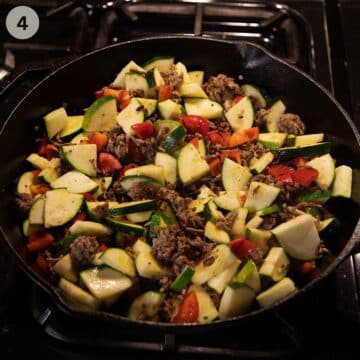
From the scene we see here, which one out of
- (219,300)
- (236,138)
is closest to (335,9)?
(236,138)

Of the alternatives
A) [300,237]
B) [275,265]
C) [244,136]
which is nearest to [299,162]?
[244,136]

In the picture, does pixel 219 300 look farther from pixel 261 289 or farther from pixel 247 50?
pixel 247 50

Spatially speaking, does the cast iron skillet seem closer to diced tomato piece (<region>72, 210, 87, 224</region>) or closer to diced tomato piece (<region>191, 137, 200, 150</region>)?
diced tomato piece (<region>72, 210, 87, 224</region>)

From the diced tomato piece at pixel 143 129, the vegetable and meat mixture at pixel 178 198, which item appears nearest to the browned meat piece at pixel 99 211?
the vegetable and meat mixture at pixel 178 198

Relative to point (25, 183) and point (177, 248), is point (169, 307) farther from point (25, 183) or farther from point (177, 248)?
point (25, 183)

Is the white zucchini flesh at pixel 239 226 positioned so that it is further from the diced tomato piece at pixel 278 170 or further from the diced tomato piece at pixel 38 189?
the diced tomato piece at pixel 38 189
